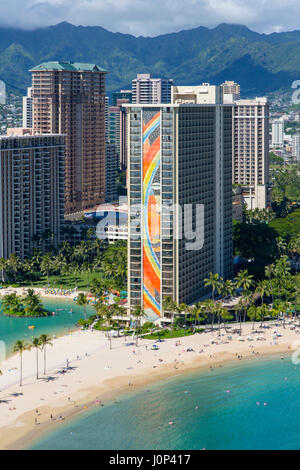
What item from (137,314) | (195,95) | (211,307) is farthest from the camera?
(195,95)

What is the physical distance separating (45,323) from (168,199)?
38.3m

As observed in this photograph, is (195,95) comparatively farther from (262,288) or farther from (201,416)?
(201,416)

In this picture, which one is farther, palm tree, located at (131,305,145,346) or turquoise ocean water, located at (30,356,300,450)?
palm tree, located at (131,305,145,346)

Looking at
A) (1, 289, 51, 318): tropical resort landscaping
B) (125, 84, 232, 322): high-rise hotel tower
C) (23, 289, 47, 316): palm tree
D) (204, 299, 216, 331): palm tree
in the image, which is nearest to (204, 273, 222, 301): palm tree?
(125, 84, 232, 322): high-rise hotel tower

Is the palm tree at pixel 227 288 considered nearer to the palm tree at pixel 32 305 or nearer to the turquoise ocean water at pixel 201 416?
the turquoise ocean water at pixel 201 416

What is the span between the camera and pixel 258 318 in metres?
161

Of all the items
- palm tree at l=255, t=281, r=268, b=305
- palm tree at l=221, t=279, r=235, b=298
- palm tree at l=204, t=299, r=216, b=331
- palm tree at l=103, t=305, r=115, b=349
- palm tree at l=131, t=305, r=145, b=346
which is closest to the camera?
palm tree at l=103, t=305, r=115, b=349

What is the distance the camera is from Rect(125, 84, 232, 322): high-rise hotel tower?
15400 cm

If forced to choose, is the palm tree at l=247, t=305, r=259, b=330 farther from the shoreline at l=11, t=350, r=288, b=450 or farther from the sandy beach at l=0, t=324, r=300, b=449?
the shoreline at l=11, t=350, r=288, b=450

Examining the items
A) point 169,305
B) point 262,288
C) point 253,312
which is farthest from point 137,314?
point 262,288

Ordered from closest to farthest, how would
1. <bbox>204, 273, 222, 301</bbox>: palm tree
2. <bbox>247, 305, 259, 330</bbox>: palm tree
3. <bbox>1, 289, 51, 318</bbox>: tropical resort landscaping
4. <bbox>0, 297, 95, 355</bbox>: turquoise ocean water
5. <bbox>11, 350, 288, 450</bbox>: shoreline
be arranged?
<bbox>11, 350, 288, 450</bbox>: shoreline, <bbox>0, 297, 95, 355</bbox>: turquoise ocean water, <bbox>247, 305, 259, 330</bbox>: palm tree, <bbox>204, 273, 222, 301</bbox>: palm tree, <bbox>1, 289, 51, 318</bbox>: tropical resort landscaping

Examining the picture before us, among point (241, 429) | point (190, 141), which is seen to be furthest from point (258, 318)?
point (241, 429)

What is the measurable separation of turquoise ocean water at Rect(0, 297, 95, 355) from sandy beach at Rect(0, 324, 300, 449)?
264 inches

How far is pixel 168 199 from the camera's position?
154750 millimetres
